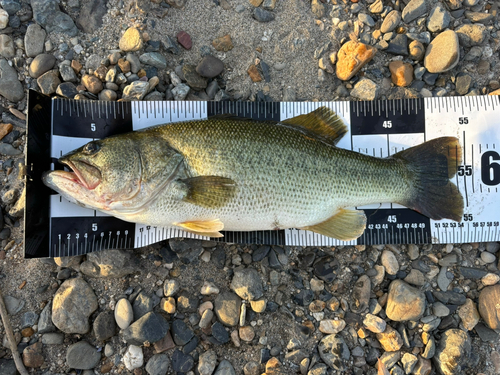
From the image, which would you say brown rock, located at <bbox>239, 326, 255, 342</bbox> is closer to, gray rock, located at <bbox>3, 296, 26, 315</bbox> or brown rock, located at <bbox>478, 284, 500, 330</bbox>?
gray rock, located at <bbox>3, 296, 26, 315</bbox>

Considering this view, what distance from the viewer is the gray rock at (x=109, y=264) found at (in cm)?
304

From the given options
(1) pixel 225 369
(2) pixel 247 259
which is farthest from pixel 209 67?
(1) pixel 225 369

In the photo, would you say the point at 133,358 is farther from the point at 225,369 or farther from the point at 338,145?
the point at 338,145

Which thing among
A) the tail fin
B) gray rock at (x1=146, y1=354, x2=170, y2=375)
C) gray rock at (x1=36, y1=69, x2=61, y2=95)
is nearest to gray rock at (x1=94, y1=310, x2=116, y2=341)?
gray rock at (x1=146, y1=354, x2=170, y2=375)

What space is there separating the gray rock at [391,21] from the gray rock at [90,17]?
3.25 m

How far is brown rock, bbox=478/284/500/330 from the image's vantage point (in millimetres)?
3148

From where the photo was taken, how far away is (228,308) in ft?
9.98

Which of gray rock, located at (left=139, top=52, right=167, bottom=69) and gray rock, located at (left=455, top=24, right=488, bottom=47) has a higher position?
gray rock, located at (left=455, top=24, right=488, bottom=47)

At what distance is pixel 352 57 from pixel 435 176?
1.58 m

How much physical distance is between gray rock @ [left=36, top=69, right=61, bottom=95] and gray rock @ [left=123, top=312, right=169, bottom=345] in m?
2.63

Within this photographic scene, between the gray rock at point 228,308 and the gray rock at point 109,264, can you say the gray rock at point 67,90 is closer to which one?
the gray rock at point 109,264

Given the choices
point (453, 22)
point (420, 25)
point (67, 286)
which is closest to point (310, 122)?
point (420, 25)

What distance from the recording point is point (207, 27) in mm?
3506

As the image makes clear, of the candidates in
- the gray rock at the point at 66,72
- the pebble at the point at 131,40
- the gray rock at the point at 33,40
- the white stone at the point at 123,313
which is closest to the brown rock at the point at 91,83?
the gray rock at the point at 66,72
